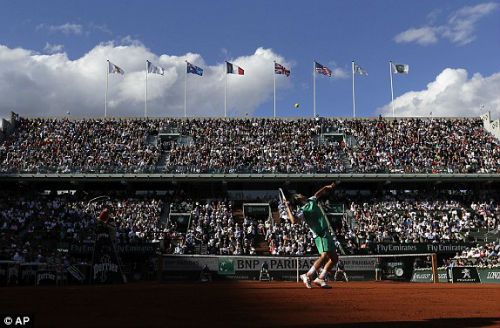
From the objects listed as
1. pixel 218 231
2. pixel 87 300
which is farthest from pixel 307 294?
pixel 218 231

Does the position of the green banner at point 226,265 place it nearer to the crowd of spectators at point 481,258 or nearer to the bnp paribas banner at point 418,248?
the bnp paribas banner at point 418,248

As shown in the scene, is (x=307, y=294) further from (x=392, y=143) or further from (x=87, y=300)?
(x=392, y=143)

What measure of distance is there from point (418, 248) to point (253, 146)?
68.0ft

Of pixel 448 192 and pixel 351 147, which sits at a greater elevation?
pixel 351 147

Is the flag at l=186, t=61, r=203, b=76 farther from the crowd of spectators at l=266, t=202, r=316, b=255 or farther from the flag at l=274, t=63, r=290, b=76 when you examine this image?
the crowd of spectators at l=266, t=202, r=316, b=255

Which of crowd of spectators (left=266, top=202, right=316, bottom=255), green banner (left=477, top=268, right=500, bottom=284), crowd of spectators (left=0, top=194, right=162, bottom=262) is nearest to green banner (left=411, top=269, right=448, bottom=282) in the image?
green banner (left=477, top=268, right=500, bottom=284)

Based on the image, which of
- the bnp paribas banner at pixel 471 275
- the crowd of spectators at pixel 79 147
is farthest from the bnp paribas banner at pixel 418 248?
the crowd of spectators at pixel 79 147

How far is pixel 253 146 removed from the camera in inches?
1895

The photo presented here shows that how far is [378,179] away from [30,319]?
3951 cm

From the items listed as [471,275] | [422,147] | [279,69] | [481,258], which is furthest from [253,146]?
[471,275]

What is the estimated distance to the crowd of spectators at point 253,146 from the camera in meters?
44.2

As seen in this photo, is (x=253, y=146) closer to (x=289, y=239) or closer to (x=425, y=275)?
(x=289, y=239)

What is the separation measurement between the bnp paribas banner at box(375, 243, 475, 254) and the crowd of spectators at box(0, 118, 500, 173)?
35.9 feet

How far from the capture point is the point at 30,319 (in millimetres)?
7824
